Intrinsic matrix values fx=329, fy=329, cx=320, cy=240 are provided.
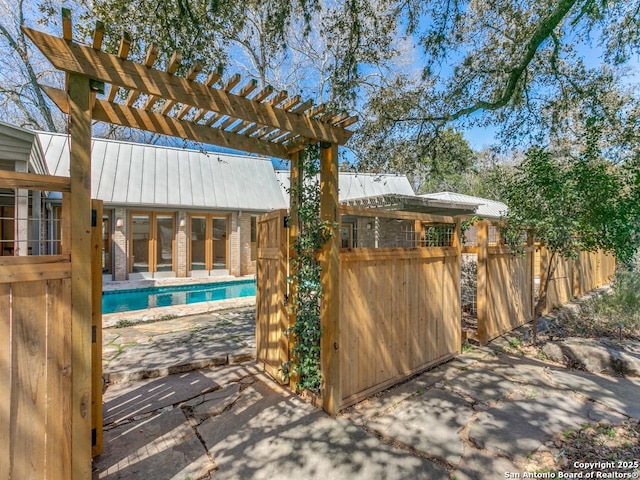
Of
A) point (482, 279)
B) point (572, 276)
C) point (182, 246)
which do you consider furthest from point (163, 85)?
point (182, 246)

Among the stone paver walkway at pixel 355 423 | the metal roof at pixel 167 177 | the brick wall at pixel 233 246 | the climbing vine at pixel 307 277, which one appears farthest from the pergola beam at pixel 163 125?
the brick wall at pixel 233 246

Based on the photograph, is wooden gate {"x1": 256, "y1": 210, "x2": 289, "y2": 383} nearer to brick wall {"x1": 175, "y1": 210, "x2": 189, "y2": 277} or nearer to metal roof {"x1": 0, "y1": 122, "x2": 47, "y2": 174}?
metal roof {"x1": 0, "y1": 122, "x2": 47, "y2": 174}

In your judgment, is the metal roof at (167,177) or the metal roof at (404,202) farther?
the metal roof at (167,177)

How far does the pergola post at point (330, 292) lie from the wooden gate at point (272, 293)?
530mm

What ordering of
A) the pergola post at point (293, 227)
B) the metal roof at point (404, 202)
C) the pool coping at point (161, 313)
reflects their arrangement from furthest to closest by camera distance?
1. the metal roof at point (404, 202)
2. the pool coping at point (161, 313)
3. the pergola post at point (293, 227)

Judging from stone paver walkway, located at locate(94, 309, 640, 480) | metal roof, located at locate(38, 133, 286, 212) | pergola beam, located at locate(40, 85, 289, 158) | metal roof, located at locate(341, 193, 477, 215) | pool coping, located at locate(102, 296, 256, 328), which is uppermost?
metal roof, located at locate(38, 133, 286, 212)

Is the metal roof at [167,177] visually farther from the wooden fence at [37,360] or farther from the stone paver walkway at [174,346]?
the wooden fence at [37,360]

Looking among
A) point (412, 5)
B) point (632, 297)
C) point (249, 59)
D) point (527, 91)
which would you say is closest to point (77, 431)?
point (412, 5)

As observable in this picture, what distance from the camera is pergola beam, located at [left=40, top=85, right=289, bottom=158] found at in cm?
264

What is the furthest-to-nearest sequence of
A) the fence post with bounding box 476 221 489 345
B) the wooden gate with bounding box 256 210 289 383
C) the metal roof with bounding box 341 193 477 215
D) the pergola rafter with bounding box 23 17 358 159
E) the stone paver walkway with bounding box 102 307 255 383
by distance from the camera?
the metal roof with bounding box 341 193 477 215
the fence post with bounding box 476 221 489 345
the stone paver walkway with bounding box 102 307 255 383
the wooden gate with bounding box 256 210 289 383
the pergola rafter with bounding box 23 17 358 159

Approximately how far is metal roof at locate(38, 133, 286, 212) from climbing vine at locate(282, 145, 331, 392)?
322 inches

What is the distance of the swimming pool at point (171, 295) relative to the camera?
8344mm

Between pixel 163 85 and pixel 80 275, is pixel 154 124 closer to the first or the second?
pixel 163 85

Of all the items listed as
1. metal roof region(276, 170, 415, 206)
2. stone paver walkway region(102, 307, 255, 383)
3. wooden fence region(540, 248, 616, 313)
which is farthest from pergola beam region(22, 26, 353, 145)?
metal roof region(276, 170, 415, 206)
